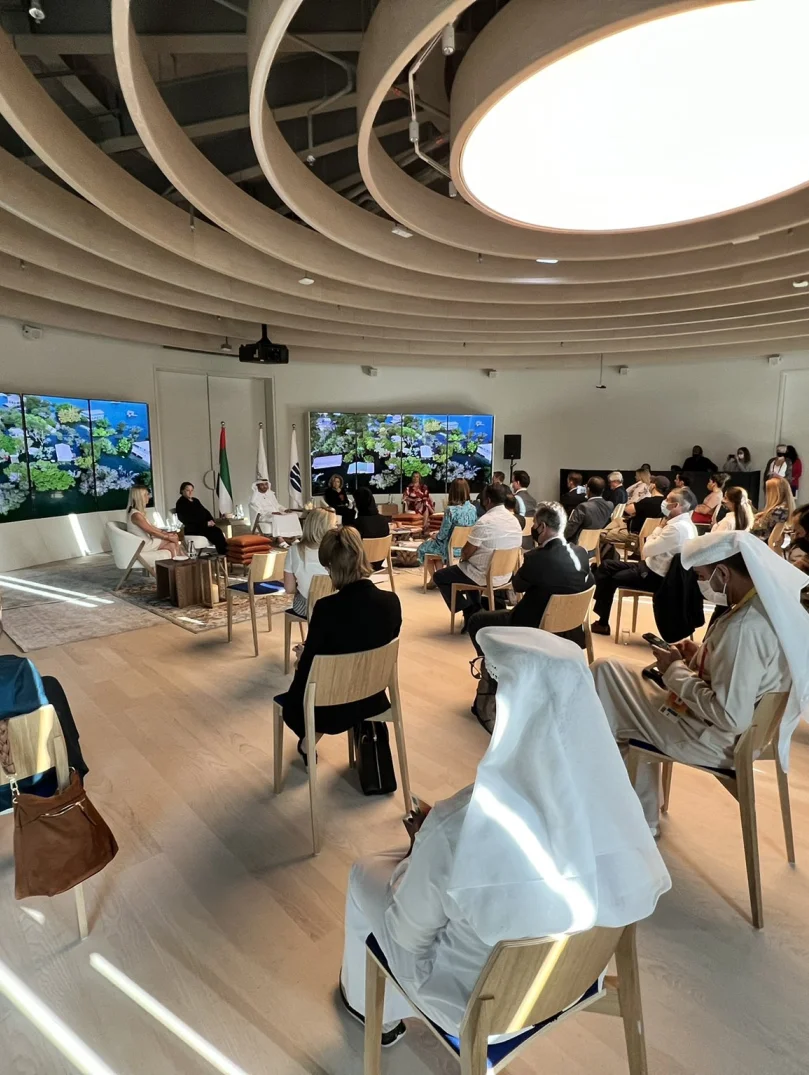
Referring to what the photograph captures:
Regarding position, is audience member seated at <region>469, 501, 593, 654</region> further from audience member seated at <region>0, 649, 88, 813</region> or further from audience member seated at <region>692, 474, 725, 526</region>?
audience member seated at <region>692, 474, 725, 526</region>

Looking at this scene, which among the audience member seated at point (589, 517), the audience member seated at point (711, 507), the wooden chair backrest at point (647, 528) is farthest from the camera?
the audience member seated at point (711, 507)

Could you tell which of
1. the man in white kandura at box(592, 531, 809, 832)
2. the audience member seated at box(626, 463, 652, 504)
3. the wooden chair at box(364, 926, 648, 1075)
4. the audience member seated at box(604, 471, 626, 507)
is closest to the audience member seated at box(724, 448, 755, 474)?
the audience member seated at box(626, 463, 652, 504)

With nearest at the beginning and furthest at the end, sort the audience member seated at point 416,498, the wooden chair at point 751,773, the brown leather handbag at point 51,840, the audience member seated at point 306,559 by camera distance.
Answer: the brown leather handbag at point 51,840, the wooden chair at point 751,773, the audience member seated at point 306,559, the audience member seated at point 416,498

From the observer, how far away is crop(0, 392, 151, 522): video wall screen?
7.75m

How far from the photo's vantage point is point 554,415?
13633mm

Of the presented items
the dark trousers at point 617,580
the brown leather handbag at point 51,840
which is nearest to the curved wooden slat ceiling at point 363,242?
the dark trousers at point 617,580

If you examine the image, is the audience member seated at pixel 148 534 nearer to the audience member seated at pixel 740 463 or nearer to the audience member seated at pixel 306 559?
the audience member seated at pixel 306 559

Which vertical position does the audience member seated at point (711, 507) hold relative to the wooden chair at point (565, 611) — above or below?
above

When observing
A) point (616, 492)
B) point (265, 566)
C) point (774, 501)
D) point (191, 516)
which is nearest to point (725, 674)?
point (265, 566)

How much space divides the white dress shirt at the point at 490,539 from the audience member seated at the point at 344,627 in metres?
2.37

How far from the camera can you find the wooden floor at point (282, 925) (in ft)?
5.56

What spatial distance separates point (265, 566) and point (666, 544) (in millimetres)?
3202

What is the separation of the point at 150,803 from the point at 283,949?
1156 millimetres

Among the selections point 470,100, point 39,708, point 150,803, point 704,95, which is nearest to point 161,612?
point 150,803
